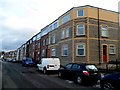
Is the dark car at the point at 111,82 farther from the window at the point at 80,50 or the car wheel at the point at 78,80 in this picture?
the window at the point at 80,50

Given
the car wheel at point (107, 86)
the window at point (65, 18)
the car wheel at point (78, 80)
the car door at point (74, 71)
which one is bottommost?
the car wheel at point (78, 80)

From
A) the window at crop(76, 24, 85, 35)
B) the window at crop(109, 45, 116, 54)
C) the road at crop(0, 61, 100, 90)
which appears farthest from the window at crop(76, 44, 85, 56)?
the road at crop(0, 61, 100, 90)

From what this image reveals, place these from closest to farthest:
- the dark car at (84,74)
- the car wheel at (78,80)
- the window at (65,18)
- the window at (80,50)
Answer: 1. the dark car at (84,74)
2. the car wheel at (78,80)
3. the window at (80,50)
4. the window at (65,18)

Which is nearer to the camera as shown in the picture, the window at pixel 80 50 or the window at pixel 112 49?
the window at pixel 80 50

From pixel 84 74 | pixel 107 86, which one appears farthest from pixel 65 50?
pixel 107 86

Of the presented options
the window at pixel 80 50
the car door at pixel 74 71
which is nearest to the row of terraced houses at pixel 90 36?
the window at pixel 80 50

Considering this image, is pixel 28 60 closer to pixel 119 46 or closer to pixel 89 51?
pixel 89 51

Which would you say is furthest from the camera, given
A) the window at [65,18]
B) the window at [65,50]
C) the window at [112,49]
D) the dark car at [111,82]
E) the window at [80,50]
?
the window at [65,50]

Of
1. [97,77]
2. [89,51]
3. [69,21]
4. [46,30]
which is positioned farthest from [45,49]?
[97,77]

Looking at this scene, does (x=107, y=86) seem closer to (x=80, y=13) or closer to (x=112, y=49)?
(x=80, y=13)

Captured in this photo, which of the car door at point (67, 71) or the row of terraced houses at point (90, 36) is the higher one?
the row of terraced houses at point (90, 36)

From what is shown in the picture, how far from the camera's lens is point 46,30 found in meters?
45.8

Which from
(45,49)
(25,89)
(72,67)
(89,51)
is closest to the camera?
(25,89)

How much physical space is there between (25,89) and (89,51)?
17.4 metres
